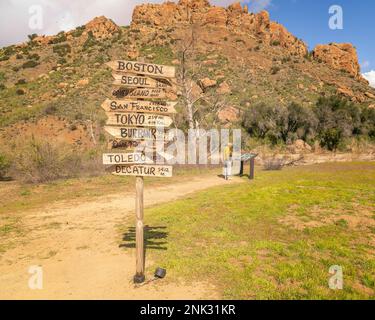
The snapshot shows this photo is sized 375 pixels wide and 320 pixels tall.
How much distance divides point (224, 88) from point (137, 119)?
124 ft

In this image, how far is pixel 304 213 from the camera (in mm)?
9242

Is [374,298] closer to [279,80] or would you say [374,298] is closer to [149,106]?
[149,106]

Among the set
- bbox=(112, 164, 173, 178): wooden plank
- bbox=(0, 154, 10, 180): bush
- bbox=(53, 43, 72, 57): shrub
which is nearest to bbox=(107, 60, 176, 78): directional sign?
bbox=(112, 164, 173, 178): wooden plank

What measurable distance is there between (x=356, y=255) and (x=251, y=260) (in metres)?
2.02

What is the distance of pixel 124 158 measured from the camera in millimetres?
5391

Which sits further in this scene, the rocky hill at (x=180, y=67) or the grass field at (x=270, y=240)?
the rocky hill at (x=180, y=67)

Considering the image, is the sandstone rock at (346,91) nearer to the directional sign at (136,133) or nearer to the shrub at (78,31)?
the shrub at (78,31)

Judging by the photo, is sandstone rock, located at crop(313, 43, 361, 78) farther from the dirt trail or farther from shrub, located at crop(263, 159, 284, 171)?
the dirt trail

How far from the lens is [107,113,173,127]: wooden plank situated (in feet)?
17.3

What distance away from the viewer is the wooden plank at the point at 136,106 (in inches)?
207

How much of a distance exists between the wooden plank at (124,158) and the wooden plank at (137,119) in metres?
0.49

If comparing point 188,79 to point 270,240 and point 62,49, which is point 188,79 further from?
point 62,49

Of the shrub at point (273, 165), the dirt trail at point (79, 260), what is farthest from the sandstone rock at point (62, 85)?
the dirt trail at point (79, 260)
